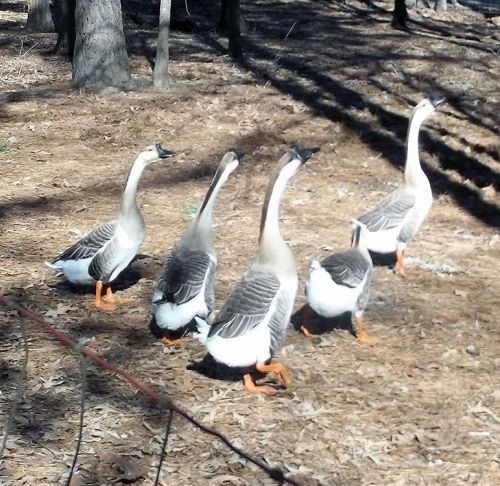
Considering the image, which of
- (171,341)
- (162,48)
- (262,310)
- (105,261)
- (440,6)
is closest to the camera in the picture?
(262,310)

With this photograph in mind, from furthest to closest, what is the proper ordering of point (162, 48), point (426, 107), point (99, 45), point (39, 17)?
point (39, 17) → point (99, 45) → point (162, 48) → point (426, 107)

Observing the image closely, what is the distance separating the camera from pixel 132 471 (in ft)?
16.4

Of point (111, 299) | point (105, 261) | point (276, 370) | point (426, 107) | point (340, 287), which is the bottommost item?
point (111, 299)

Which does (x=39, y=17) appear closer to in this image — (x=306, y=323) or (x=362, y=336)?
(x=306, y=323)

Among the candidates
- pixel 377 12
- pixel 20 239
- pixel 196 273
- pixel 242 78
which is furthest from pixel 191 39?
pixel 196 273

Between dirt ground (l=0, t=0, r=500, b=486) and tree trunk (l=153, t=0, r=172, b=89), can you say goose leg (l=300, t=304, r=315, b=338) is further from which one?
tree trunk (l=153, t=0, r=172, b=89)

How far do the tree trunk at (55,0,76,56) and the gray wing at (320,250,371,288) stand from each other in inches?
389

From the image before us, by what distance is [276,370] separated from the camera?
19.1ft

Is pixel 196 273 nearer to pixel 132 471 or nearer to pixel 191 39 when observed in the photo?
pixel 132 471

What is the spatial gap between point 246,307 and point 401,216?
2708 mm

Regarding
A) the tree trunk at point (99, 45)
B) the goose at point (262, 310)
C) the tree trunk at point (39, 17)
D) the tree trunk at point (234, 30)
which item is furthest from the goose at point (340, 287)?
the tree trunk at point (39, 17)

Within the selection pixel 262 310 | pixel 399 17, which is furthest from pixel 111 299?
pixel 399 17

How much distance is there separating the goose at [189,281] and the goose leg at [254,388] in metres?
0.58

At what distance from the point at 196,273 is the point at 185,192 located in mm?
3946
